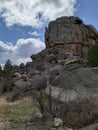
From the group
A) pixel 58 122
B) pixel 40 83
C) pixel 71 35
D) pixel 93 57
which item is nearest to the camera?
pixel 58 122

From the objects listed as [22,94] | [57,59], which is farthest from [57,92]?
[57,59]

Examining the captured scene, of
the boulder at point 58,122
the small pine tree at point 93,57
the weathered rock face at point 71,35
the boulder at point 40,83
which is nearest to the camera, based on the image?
the boulder at point 58,122

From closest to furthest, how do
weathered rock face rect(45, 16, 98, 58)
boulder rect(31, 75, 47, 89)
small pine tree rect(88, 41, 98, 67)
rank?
1. boulder rect(31, 75, 47, 89)
2. small pine tree rect(88, 41, 98, 67)
3. weathered rock face rect(45, 16, 98, 58)

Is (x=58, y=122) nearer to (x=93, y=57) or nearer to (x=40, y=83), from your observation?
(x=40, y=83)

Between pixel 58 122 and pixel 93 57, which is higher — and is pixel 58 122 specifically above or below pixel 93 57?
below

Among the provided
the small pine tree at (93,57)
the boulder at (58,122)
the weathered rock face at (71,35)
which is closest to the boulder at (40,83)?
the small pine tree at (93,57)

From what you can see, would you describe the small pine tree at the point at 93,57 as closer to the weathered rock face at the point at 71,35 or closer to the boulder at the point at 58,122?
the boulder at the point at 58,122

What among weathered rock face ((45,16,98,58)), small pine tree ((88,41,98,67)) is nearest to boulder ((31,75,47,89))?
small pine tree ((88,41,98,67))

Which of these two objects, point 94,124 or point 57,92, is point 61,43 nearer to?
point 57,92

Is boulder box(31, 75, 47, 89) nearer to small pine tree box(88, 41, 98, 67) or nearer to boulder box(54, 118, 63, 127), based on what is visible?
small pine tree box(88, 41, 98, 67)

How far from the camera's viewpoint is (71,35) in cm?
5144

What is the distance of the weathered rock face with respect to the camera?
51.1 m

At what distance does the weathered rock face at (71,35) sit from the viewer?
5109 centimetres

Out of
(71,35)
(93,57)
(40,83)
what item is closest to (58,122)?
(40,83)
